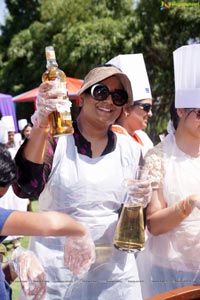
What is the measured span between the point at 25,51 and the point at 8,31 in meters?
4.82

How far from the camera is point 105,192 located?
183cm

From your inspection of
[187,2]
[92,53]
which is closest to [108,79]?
[187,2]

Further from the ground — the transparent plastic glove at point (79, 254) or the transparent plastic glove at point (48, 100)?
the transparent plastic glove at point (48, 100)

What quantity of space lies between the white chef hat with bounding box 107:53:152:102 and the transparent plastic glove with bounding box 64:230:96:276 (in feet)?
4.79

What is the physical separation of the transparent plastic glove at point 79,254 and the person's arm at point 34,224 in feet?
0.51

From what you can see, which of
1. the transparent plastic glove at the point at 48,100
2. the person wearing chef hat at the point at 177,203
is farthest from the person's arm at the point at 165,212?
the transparent plastic glove at the point at 48,100

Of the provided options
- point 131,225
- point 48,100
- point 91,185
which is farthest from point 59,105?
point 131,225

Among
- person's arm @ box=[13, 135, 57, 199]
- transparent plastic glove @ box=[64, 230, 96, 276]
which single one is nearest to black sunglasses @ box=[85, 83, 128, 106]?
person's arm @ box=[13, 135, 57, 199]

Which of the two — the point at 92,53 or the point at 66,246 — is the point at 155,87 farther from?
the point at 66,246

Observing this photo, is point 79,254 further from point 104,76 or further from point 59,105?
point 104,76

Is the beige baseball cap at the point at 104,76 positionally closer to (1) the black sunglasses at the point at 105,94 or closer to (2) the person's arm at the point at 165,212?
(1) the black sunglasses at the point at 105,94

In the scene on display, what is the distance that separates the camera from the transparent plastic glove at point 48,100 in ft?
5.19

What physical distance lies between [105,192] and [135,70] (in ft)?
4.59

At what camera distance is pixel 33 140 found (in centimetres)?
164
